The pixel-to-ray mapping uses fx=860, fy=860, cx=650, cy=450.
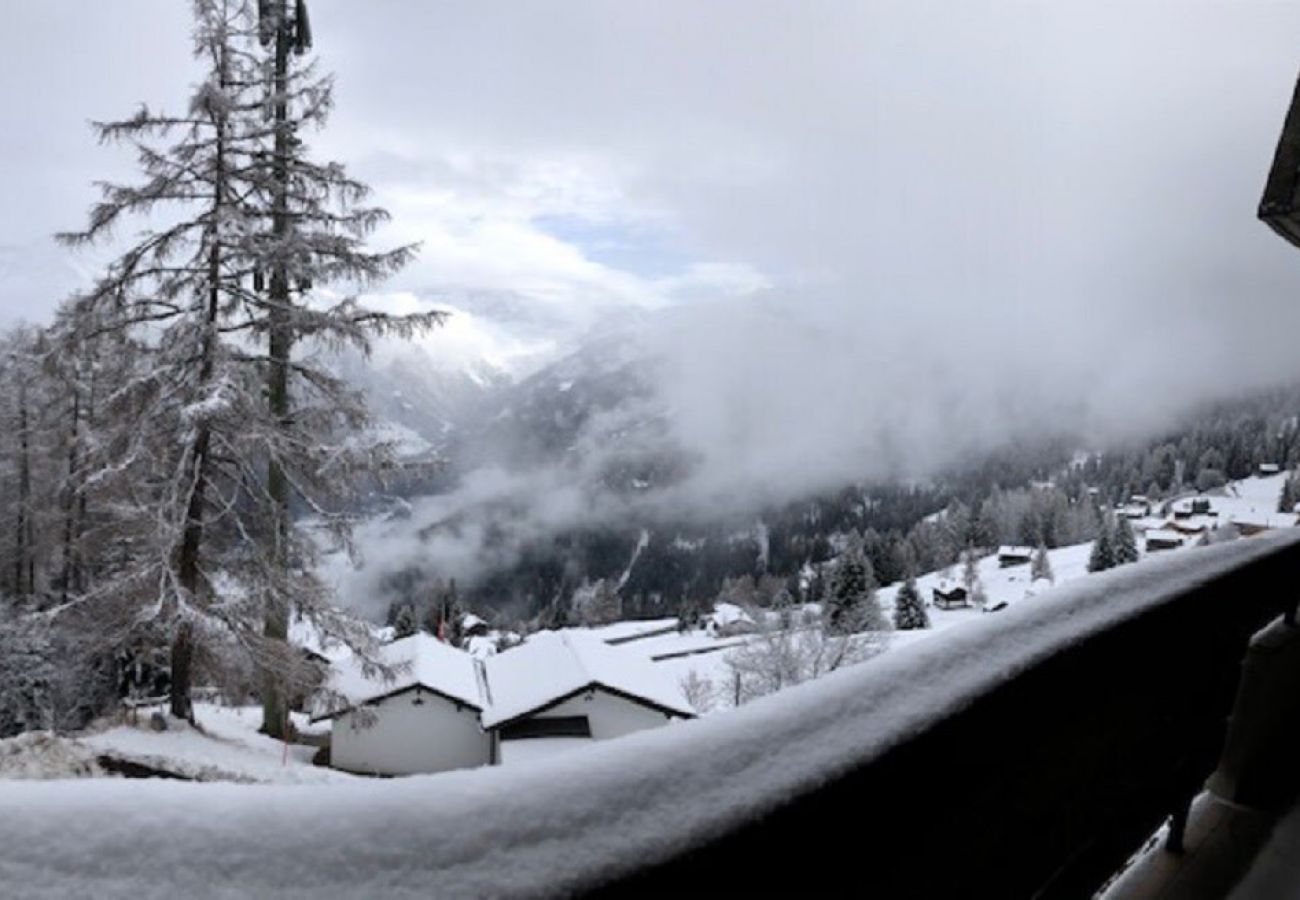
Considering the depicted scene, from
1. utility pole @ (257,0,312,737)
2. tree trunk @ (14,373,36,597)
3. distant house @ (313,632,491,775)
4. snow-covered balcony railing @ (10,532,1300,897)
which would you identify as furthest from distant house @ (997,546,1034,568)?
snow-covered balcony railing @ (10,532,1300,897)

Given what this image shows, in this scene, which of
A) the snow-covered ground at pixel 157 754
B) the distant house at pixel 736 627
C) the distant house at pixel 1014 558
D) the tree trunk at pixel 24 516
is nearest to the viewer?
the snow-covered ground at pixel 157 754

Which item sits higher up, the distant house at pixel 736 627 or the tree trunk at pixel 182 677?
the tree trunk at pixel 182 677

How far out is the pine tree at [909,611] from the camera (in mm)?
31250

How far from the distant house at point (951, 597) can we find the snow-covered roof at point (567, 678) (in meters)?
22.5

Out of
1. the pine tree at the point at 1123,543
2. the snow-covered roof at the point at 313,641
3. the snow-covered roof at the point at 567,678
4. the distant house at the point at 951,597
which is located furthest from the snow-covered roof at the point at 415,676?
the distant house at the point at 951,597

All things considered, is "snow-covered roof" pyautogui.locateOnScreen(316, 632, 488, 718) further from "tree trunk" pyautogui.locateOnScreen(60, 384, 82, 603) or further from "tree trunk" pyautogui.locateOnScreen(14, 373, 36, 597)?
"tree trunk" pyautogui.locateOnScreen(14, 373, 36, 597)

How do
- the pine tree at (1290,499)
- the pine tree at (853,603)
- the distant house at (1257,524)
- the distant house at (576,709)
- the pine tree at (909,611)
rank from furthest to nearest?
1. the pine tree at (1290,499)
2. the pine tree at (909,611)
3. the pine tree at (853,603)
4. the distant house at (576,709)
5. the distant house at (1257,524)

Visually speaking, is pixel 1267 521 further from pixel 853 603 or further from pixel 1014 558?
pixel 1014 558

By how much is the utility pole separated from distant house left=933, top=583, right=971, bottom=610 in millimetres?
33569

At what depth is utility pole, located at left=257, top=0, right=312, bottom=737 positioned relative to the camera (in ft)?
39.3

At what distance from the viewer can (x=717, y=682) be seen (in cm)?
2847

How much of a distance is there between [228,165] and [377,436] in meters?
4.25

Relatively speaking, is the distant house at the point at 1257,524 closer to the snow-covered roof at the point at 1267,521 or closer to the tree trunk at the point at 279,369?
the snow-covered roof at the point at 1267,521

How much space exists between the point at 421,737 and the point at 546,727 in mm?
2986
